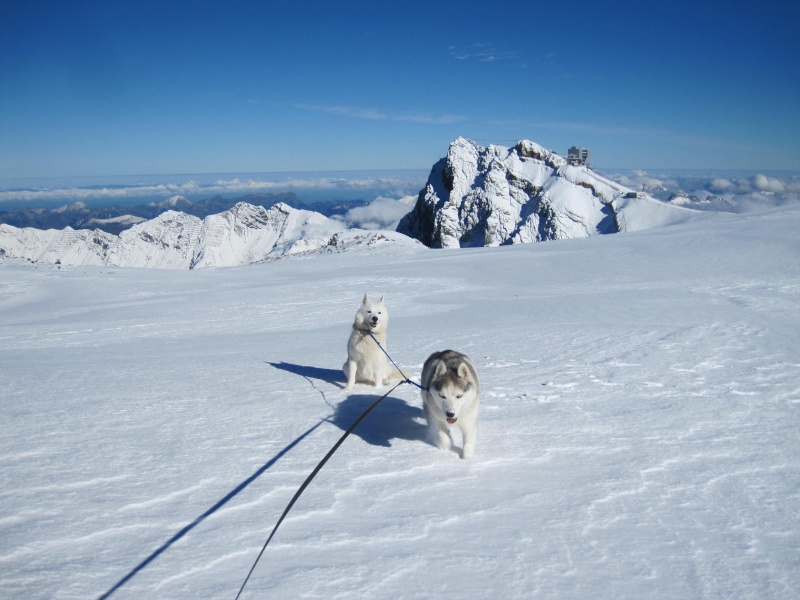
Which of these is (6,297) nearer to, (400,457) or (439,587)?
(400,457)

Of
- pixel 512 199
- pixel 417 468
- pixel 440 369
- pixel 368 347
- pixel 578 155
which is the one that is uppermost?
pixel 578 155

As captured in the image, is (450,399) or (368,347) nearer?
(450,399)

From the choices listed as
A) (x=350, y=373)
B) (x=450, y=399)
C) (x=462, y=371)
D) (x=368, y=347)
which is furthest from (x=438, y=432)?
(x=350, y=373)

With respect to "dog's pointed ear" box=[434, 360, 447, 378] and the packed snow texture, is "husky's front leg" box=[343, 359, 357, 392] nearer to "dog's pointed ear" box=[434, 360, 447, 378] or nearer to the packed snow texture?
the packed snow texture

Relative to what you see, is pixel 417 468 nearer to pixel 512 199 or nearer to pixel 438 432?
pixel 438 432

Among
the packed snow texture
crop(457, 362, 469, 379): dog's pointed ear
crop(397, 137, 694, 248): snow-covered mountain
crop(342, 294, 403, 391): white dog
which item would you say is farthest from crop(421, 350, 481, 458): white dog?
crop(397, 137, 694, 248): snow-covered mountain

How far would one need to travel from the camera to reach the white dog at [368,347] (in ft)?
19.7

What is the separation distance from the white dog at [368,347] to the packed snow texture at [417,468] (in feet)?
1.15

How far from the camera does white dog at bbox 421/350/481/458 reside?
162 inches

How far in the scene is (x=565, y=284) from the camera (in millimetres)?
16078

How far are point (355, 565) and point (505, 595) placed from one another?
0.85 m

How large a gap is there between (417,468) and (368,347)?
222 cm

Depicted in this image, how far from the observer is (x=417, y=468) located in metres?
4.14

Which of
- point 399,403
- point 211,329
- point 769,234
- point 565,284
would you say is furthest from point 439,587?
point 769,234
